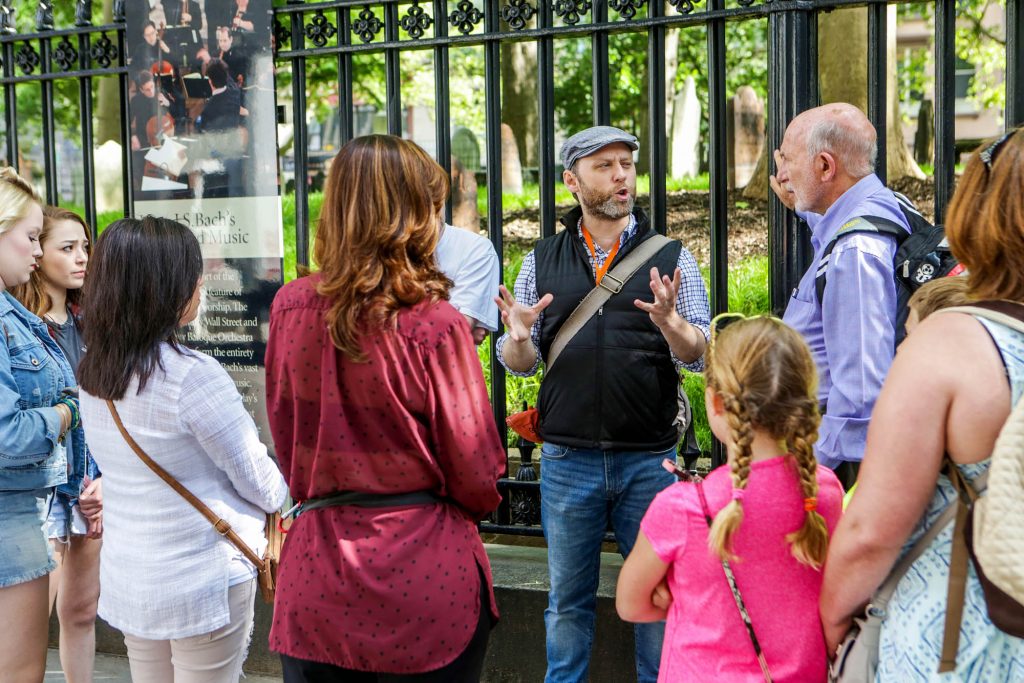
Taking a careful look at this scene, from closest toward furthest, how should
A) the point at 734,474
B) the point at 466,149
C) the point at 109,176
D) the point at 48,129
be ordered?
the point at 734,474
the point at 48,129
the point at 466,149
the point at 109,176

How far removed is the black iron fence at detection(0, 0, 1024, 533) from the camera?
3744 mm

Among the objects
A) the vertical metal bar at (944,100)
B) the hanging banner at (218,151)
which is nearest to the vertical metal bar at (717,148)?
the vertical metal bar at (944,100)

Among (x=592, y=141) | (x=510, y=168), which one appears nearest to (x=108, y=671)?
(x=592, y=141)

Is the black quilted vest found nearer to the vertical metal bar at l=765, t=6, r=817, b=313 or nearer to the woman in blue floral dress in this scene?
the vertical metal bar at l=765, t=6, r=817, b=313

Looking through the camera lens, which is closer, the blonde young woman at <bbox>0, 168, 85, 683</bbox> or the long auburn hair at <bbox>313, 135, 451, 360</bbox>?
the long auburn hair at <bbox>313, 135, 451, 360</bbox>

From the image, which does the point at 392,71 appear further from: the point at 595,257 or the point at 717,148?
the point at 717,148

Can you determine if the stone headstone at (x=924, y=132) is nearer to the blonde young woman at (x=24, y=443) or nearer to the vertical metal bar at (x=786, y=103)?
the vertical metal bar at (x=786, y=103)

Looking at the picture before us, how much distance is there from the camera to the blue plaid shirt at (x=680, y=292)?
3754mm

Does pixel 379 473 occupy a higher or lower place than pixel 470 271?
lower

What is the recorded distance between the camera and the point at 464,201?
704cm

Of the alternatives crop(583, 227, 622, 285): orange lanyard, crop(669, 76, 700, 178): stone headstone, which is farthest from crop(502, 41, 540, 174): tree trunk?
crop(583, 227, 622, 285): orange lanyard

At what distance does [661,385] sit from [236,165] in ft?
6.78

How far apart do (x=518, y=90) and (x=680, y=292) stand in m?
5.73

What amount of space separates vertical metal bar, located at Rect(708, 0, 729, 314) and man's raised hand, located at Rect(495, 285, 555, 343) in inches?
31.1
